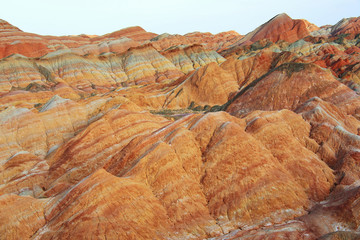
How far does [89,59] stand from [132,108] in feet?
254

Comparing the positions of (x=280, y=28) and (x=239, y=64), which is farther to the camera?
(x=280, y=28)

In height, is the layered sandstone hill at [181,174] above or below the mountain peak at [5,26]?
below

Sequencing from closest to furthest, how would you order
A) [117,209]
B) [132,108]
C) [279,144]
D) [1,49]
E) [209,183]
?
[117,209] < [209,183] < [279,144] < [132,108] < [1,49]

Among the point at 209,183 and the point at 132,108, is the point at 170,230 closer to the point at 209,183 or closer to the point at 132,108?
the point at 209,183

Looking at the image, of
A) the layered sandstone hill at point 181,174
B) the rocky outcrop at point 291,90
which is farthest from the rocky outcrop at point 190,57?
the layered sandstone hill at point 181,174

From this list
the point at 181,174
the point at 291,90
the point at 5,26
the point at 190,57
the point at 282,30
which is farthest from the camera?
the point at 282,30

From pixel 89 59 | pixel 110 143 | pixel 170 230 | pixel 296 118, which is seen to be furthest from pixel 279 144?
pixel 89 59

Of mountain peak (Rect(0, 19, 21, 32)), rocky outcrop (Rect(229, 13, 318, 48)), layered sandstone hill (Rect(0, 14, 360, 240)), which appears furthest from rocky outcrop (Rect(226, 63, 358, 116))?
mountain peak (Rect(0, 19, 21, 32))

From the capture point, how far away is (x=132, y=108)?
2941 cm

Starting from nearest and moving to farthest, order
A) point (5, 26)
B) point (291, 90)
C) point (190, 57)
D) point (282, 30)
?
point (291, 90), point (190, 57), point (5, 26), point (282, 30)

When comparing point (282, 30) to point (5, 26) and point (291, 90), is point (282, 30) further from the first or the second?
point (5, 26)

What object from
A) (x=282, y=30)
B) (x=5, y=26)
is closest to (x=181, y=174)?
(x=5, y=26)

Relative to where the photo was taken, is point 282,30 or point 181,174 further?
point 282,30

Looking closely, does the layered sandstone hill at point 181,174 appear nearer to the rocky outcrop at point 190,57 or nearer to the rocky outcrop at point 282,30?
the rocky outcrop at point 190,57
